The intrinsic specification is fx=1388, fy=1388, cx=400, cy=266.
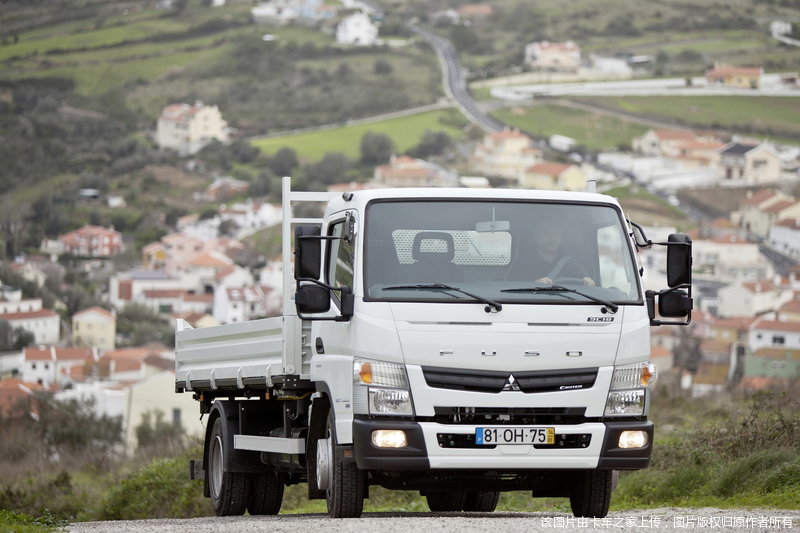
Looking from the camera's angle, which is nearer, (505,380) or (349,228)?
(505,380)

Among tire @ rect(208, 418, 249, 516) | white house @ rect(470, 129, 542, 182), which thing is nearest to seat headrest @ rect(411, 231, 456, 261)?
tire @ rect(208, 418, 249, 516)

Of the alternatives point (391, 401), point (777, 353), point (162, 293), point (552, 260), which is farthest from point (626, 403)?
point (162, 293)

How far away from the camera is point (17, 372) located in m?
95.7

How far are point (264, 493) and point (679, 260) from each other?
4.96 metres

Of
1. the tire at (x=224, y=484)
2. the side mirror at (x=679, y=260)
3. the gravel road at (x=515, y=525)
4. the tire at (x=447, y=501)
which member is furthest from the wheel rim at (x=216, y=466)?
the side mirror at (x=679, y=260)

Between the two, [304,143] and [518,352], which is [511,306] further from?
[304,143]

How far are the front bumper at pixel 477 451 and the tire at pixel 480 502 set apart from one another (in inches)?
159

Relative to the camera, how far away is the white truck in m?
8.70

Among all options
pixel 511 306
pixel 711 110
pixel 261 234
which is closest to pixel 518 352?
pixel 511 306

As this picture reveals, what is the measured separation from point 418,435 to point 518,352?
2.68 ft

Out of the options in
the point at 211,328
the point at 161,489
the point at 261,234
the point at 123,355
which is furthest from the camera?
the point at 261,234

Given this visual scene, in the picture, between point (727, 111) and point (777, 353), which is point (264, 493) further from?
point (727, 111)

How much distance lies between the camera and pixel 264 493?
12359 mm

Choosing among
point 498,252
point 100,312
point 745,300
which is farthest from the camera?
point 745,300
